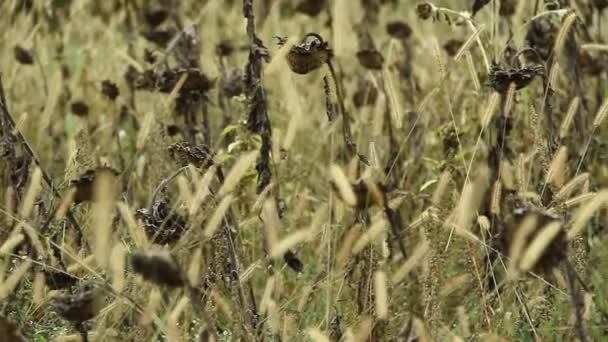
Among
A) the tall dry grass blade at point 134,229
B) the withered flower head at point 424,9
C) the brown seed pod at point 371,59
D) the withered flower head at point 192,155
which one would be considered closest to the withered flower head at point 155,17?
the brown seed pod at point 371,59

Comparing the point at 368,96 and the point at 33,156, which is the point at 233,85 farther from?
the point at 33,156

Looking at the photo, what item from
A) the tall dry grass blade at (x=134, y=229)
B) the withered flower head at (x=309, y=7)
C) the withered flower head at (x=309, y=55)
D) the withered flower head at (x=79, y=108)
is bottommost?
the withered flower head at (x=79, y=108)

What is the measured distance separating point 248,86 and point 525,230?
1.15 metres

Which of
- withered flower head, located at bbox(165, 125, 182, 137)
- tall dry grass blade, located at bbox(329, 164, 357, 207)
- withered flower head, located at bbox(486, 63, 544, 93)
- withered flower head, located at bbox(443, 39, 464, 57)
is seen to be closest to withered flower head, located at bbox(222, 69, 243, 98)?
withered flower head, located at bbox(165, 125, 182, 137)

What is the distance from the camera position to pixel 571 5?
8.68 ft

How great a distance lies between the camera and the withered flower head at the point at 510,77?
208cm

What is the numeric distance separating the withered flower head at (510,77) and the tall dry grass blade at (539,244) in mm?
801

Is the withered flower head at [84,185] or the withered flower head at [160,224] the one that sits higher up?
the withered flower head at [84,185]

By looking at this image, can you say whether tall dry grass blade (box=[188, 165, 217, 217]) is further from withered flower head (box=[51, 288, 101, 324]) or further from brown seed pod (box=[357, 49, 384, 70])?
brown seed pod (box=[357, 49, 384, 70])

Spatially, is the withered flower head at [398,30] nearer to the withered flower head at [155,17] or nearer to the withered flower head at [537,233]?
the withered flower head at [155,17]

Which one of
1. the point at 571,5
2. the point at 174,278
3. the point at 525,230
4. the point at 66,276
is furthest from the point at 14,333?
the point at 571,5

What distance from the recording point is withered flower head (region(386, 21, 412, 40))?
3.37m

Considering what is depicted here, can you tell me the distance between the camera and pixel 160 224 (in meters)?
1.86

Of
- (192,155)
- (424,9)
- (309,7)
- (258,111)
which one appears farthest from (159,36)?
(192,155)
